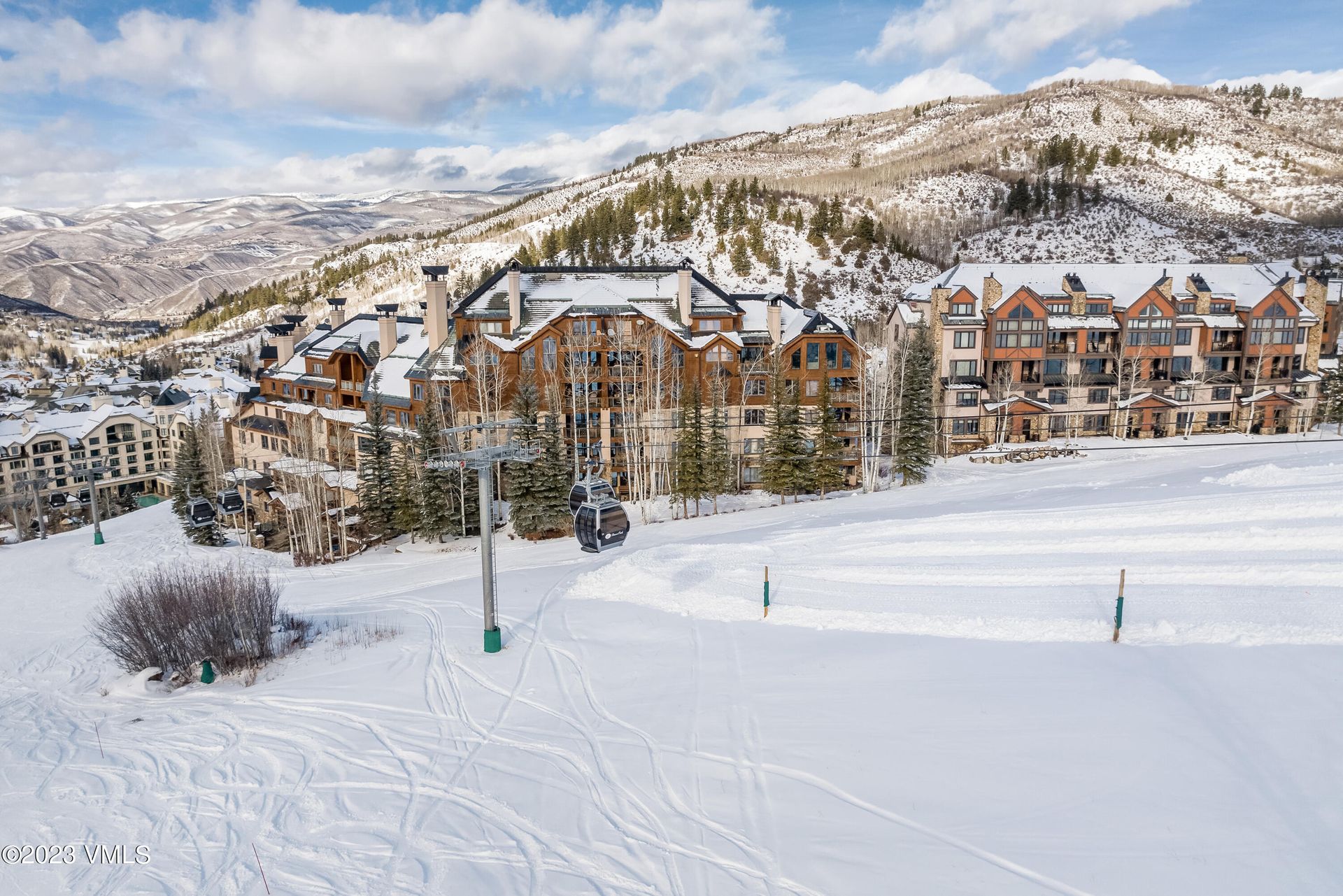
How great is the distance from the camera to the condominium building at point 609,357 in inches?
1619

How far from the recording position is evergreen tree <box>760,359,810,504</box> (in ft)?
124

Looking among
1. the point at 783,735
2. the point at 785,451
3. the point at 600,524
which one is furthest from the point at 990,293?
the point at 783,735

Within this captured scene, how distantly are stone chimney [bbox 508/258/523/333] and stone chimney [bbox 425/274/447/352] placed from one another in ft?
13.9

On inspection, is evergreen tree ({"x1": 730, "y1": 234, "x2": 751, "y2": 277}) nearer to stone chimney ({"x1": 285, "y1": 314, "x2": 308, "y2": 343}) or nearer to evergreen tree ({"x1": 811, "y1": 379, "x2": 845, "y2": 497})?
stone chimney ({"x1": 285, "y1": 314, "x2": 308, "y2": 343})

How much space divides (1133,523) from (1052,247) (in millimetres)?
104694

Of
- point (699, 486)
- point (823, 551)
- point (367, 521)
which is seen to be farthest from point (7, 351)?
point (823, 551)

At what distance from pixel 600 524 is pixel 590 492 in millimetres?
903

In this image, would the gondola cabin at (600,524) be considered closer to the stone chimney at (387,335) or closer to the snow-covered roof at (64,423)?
the stone chimney at (387,335)

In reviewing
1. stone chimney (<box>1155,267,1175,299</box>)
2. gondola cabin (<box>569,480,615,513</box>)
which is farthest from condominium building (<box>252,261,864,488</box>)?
stone chimney (<box>1155,267,1175,299</box>)

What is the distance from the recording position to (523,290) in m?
45.0

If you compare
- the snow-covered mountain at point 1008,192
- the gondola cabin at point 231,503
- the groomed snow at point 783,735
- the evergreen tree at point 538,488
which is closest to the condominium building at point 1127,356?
the evergreen tree at point 538,488

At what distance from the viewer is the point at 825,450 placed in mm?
38719

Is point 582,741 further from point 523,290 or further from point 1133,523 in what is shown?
point 523,290

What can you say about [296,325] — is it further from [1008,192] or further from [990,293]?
[1008,192]
